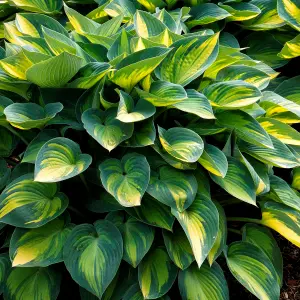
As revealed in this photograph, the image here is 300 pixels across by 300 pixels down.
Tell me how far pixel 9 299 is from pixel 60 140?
58 cm

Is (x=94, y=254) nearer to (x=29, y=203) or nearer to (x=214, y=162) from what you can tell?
(x=29, y=203)

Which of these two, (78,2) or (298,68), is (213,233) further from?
(78,2)

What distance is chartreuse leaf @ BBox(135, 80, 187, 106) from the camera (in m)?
1.58

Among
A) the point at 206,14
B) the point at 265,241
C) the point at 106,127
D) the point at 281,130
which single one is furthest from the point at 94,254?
the point at 206,14

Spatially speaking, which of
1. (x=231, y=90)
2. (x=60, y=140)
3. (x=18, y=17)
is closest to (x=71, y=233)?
(x=60, y=140)

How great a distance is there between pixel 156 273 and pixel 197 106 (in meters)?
0.61

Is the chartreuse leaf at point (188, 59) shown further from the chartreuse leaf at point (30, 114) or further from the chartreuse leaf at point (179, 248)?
the chartreuse leaf at point (179, 248)

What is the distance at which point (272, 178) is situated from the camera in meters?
1.84

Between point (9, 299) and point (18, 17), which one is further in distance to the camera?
point (18, 17)

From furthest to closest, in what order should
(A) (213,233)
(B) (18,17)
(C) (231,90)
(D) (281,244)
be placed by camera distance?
1. (D) (281,244)
2. (B) (18,17)
3. (C) (231,90)
4. (A) (213,233)

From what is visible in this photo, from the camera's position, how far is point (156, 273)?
5.32 feet

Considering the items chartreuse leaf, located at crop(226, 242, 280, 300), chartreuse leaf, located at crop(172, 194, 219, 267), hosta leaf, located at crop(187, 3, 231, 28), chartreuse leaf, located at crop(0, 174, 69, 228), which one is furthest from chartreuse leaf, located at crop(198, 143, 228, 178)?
hosta leaf, located at crop(187, 3, 231, 28)

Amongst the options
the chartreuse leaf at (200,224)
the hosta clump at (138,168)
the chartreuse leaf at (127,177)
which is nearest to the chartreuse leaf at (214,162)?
the hosta clump at (138,168)

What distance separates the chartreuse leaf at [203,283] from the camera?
1.60 meters
